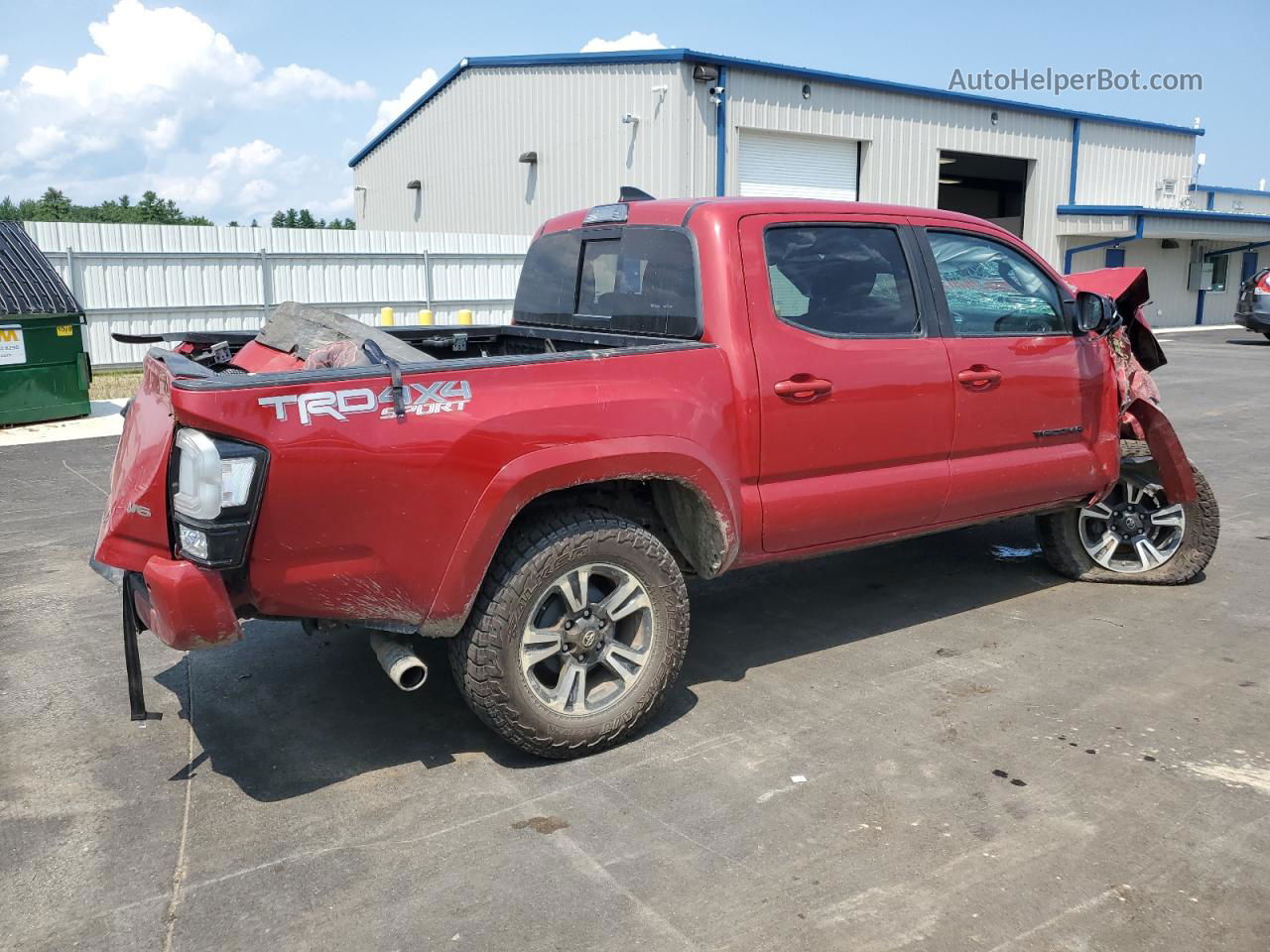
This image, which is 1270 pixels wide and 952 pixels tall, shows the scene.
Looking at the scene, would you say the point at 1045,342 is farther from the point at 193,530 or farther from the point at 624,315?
the point at 193,530

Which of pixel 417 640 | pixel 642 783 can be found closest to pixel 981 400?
pixel 642 783

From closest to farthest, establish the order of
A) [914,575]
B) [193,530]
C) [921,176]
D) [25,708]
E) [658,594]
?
[193,530]
[658,594]
[25,708]
[914,575]
[921,176]

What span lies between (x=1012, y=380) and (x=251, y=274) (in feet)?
56.1

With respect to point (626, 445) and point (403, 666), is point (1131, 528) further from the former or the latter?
point (403, 666)

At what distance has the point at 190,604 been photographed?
3043mm

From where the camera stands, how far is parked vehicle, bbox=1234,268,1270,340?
22.0m

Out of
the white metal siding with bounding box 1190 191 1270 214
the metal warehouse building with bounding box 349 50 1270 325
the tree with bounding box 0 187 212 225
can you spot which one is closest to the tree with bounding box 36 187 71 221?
the tree with bounding box 0 187 212 225

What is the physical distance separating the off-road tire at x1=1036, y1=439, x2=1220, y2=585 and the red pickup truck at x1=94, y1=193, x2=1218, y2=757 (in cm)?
2

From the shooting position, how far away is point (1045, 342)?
194 inches

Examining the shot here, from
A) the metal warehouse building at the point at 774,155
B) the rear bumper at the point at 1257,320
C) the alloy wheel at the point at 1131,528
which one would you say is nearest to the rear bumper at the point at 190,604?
the alloy wheel at the point at 1131,528

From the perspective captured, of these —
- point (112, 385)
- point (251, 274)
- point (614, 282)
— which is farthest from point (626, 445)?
point (251, 274)

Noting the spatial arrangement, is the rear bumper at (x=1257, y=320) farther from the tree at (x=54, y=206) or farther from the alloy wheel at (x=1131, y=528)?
the tree at (x=54, y=206)

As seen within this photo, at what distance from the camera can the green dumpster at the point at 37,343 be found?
11.5 meters

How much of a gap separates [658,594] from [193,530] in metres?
1.59
